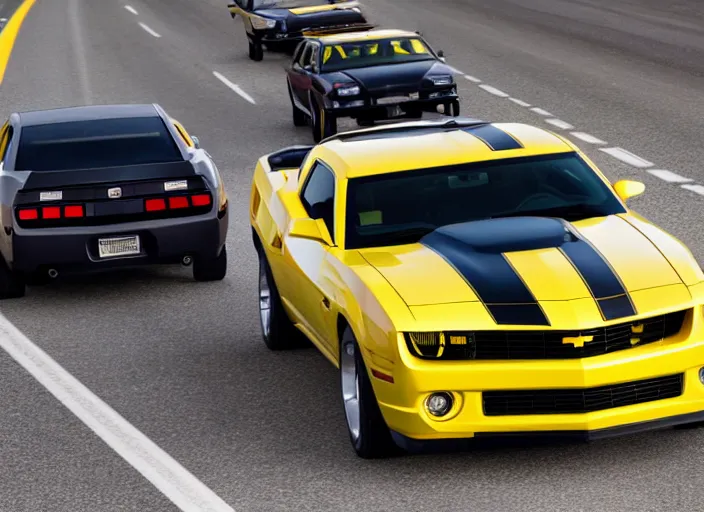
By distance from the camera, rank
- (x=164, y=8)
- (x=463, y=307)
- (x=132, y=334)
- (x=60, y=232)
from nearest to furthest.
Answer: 1. (x=463, y=307)
2. (x=132, y=334)
3. (x=60, y=232)
4. (x=164, y=8)

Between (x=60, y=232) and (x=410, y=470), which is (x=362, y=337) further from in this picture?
(x=60, y=232)

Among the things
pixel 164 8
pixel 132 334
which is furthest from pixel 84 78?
pixel 132 334

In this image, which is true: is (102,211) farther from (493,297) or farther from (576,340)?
(576,340)

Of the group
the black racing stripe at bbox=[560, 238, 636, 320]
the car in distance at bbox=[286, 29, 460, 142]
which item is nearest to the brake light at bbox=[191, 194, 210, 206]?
the black racing stripe at bbox=[560, 238, 636, 320]

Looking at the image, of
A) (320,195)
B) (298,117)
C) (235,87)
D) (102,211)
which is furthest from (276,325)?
(235,87)

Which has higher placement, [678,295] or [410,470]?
[678,295]

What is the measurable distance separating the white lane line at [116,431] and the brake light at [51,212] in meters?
1.09

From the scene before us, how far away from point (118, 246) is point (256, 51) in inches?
790

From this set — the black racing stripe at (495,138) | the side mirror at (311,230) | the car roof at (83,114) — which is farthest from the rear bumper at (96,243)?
the side mirror at (311,230)

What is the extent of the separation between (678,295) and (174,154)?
6203 millimetres

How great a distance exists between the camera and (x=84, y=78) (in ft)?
100.0

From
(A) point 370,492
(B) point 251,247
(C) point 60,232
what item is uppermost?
(A) point 370,492

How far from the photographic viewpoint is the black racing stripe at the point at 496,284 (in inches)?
294

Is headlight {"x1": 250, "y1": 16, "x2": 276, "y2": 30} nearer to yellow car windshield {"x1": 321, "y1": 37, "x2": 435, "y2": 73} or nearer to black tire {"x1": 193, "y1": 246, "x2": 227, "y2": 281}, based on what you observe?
yellow car windshield {"x1": 321, "y1": 37, "x2": 435, "y2": 73}
